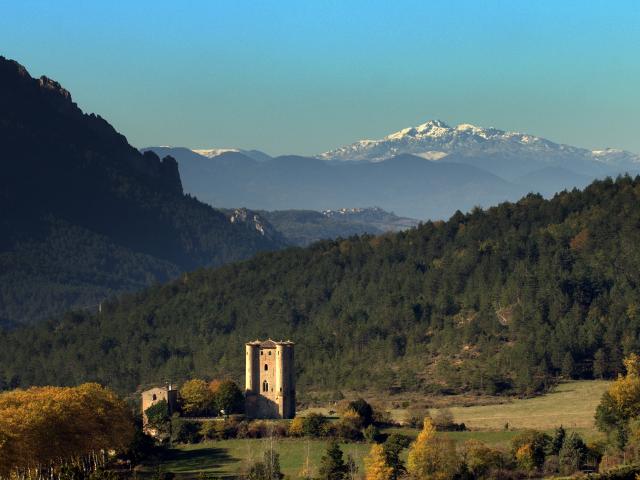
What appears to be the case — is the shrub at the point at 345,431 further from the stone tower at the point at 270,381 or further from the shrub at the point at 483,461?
the shrub at the point at 483,461

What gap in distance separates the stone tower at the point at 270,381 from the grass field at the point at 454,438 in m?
10.1

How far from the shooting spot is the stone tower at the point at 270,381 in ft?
485

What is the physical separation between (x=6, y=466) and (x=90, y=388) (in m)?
27.5

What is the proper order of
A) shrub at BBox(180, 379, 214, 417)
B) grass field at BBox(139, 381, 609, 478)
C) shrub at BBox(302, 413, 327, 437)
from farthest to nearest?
shrub at BBox(180, 379, 214, 417), shrub at BBox(302, 413, 327, 437), grass field at BBox(139, 381, 609, 478)

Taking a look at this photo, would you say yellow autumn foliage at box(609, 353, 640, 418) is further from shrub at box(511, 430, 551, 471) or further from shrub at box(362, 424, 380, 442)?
shrub at box(362, 424, 380, 442)

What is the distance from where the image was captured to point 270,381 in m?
148

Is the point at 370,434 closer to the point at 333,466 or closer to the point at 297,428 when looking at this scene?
the point at 297,428

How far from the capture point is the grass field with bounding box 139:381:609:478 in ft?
419

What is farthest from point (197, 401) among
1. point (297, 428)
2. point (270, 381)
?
point (297, 428)

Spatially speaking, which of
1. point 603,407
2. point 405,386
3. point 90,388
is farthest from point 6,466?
point 405,386

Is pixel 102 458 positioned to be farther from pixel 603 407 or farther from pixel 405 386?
pixel 405 386

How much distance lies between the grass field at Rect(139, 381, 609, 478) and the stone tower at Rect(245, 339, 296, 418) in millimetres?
10108

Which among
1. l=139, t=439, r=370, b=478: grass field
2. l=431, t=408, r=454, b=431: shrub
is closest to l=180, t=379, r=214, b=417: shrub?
l=139, t=439, r=370, b=478: grass field

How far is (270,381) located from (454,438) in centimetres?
2048
